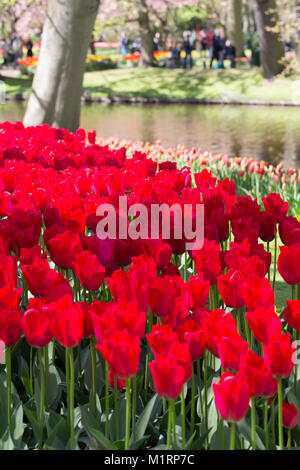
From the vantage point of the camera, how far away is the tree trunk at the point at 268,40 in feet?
88.1

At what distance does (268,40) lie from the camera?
27.7 m

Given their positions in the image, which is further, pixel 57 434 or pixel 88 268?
pixel 88 268

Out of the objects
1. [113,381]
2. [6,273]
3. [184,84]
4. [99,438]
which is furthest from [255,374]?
[184,84]

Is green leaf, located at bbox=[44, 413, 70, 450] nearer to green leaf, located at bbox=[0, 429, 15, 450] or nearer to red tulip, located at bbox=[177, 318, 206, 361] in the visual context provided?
green leaf, located at bbox=[0, 429, 15, 450]

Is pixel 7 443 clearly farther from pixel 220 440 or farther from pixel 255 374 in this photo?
pixel 255 374

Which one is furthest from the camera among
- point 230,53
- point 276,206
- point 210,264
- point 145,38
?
point 145,38

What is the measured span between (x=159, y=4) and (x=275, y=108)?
17.2 m

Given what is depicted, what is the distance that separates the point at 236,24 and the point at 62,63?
26966 mm

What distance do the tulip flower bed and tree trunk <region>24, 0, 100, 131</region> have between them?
27.0 ft

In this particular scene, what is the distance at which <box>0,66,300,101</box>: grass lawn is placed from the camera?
92.6ft

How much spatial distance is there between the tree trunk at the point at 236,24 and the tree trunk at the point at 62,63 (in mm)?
26187

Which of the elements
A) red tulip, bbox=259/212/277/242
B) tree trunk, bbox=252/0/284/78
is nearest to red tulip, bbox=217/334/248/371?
red tulip, bbox=259/212/277/242

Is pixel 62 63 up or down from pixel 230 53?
down
